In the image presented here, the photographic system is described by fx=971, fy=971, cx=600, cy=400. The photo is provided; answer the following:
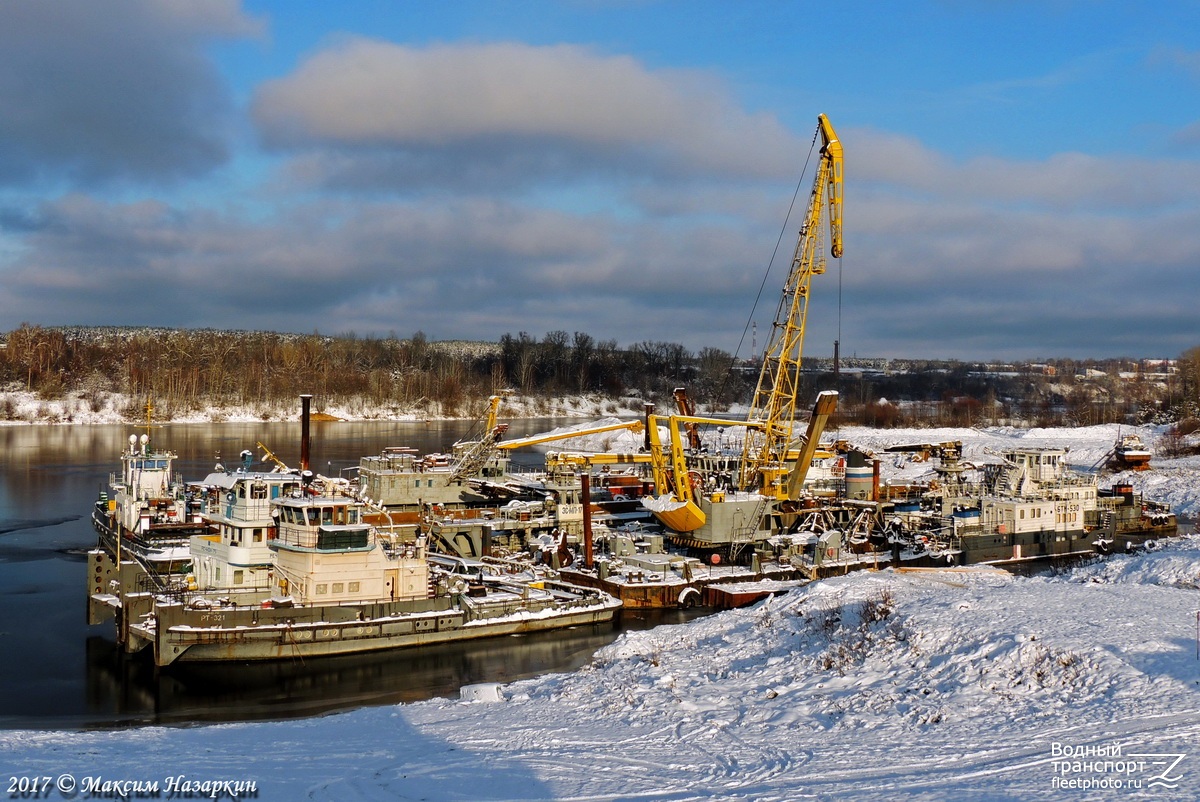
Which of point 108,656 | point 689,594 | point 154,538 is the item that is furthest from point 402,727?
point 154,538

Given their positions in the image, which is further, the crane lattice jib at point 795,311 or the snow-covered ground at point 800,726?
the crane lattice jib at point 795,311

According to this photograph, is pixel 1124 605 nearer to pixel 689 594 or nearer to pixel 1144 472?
pixel 689 594

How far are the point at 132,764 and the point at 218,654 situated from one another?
14840mm

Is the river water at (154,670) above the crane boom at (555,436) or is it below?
below

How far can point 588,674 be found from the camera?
74.3 feet
